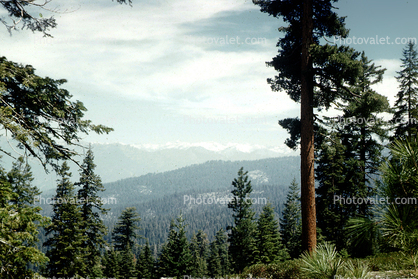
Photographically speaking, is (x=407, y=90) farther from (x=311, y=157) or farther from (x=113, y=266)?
(x=113, y=266)

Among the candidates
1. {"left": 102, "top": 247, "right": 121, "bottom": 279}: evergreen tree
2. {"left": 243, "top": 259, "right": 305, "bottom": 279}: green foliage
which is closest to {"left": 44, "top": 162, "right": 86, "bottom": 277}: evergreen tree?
{"left": 243, "top": 259, "right": 305, "bottom": 279}: green foliage

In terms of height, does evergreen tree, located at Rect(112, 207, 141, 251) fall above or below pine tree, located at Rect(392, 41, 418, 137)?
below

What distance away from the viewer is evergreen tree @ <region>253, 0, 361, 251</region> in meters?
7.97

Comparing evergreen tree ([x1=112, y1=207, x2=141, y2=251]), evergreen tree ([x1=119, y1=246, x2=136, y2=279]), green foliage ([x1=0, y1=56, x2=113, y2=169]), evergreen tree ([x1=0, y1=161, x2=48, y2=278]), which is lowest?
evergreen tree ([x1=119, y1=246, x2=136, y2=279])

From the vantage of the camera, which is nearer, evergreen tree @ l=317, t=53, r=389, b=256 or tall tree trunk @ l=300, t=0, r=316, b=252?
tall tree trunk @ l=300, t=0, r=316, b=252

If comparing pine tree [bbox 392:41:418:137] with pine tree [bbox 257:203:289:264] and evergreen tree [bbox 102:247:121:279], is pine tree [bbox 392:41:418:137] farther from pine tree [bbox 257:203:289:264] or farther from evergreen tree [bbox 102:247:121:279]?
evergreen tree [bbox 102:247:121:279]

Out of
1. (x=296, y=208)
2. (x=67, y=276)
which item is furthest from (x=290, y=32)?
(x=296, y=208)

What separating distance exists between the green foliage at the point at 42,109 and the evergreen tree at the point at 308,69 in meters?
6.66

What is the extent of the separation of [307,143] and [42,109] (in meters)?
8.27

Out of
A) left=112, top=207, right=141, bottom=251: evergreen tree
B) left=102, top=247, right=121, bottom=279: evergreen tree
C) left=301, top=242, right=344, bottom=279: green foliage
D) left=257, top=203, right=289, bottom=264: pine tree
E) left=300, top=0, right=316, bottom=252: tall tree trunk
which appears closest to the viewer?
left=301, top=242, right=344, bottom=279: green foliage

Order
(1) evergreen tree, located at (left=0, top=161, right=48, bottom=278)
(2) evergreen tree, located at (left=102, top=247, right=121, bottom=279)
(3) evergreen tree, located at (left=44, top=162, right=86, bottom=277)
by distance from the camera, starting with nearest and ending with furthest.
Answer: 1. (1) evergreen tree, located at (left=0, top=161, right=48, bottom=278)
2. (3) evergreen tree, located at (left=44, top=162, right=86, bottom=277)
3. (2) evergreen tree, located at (left=102, top=247, right=121, bottom=279)

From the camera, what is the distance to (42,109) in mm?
6848

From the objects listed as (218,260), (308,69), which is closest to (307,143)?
(308,69)

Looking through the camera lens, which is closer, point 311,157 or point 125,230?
point 311,157
